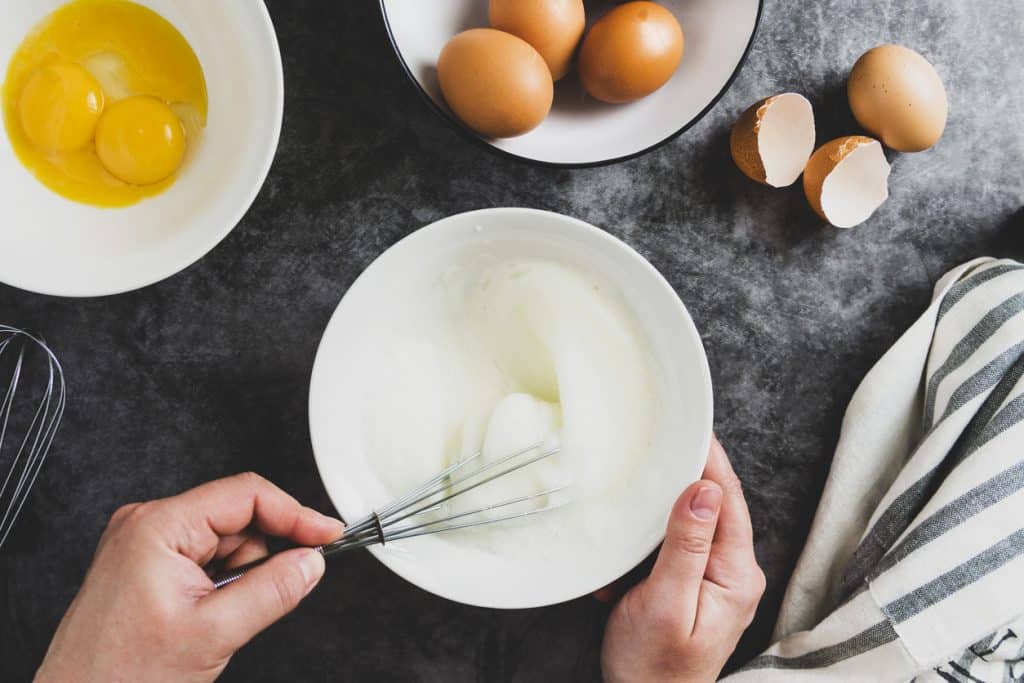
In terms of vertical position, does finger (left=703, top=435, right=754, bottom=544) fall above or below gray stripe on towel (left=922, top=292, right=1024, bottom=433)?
below

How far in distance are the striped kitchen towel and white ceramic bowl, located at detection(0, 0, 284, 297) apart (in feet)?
2.49

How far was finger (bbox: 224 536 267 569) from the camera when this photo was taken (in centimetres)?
90

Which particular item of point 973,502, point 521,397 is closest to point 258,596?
point 521,397

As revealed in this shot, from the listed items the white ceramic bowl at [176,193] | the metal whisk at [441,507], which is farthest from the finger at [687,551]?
the white ceramic bowl at [176,193]

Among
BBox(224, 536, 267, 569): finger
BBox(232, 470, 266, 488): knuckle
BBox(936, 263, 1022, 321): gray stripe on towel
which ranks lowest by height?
BBox(224, 536, 267, 569): finger

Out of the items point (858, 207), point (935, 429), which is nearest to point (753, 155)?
point (858, 207)

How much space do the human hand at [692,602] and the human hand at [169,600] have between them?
345 mm

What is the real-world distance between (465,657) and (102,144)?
729 mm

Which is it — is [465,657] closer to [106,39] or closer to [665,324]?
[665,324]

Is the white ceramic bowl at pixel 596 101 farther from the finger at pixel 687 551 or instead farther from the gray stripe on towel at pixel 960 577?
the gray stripe on towel at pixel 960 577

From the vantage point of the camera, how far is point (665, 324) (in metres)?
0.91

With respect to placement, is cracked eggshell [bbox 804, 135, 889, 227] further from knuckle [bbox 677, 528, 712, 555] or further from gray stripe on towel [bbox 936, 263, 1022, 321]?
knuckle [bbox 677, 528, 712, 555]

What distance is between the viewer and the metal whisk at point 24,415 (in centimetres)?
103

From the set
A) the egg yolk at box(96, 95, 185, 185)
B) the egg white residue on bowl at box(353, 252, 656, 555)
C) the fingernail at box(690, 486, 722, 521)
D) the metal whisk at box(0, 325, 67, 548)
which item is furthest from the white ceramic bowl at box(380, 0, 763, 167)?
the metal whisk at box(0, 325, 67, 548)
